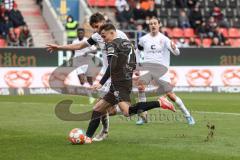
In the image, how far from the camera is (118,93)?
12688 millimetres

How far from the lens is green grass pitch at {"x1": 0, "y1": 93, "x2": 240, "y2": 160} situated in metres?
11.4

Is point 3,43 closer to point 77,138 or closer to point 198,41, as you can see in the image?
point 198,41

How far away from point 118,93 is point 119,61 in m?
0.57

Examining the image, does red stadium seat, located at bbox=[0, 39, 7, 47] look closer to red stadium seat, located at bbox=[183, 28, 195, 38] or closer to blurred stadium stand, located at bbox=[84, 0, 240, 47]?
blurred stadium stand, located at bbox=[84, 0, 240, 47]

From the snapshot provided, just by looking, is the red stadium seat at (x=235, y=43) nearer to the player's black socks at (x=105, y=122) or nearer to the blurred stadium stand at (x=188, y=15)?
the blurred stadium stand at (x=188, y=15)

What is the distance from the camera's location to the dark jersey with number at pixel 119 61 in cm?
1258

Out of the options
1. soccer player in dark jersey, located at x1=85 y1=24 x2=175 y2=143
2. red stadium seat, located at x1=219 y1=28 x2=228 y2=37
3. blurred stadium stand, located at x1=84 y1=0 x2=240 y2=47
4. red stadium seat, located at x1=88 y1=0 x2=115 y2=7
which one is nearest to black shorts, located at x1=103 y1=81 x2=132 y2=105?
soccer player in dark jersey, located at x1=85 y1=24 x2=175 y2=143

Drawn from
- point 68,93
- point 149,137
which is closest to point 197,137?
point 149,137

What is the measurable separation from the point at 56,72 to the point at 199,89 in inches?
245

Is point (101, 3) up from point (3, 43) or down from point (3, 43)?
up

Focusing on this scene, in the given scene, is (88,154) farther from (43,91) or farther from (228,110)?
(43,91)

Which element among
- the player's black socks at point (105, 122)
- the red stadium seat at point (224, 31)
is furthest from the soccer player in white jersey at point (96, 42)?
the red stadium seat at point (224, 31)

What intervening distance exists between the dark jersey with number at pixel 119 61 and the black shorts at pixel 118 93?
7 centimetres

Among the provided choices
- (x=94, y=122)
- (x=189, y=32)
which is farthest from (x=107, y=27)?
(x=189, y=32)
